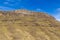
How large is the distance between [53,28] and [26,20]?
2796 cm

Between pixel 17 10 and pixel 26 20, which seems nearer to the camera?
pixel 26 20

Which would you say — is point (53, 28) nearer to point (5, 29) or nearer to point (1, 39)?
point (5, 29)

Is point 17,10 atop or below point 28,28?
atop

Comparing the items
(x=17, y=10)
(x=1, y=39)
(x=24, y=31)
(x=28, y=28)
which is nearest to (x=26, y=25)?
(x=28, y=28)

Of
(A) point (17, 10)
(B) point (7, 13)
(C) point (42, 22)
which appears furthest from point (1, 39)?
(A) point (17, 10)

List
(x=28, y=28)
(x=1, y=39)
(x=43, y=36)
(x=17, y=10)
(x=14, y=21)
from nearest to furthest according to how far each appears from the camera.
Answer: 1. (x=1, y=39)
2. (x=43, y=36)
3. (x=28, y=28)
4. (x=14, y=21)
5. (x=17, y=10)

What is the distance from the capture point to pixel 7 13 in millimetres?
172750

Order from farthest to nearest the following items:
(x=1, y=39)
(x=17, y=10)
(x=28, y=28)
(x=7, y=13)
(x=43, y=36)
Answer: (x=17, y=10) < (x=7, y=13) < (x=28, y=28) < (x=43, y=36) < (x=1, y=39)

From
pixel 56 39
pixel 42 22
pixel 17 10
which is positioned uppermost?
pixel 17 10

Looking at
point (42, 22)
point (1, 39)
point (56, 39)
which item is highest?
point (42, 22)

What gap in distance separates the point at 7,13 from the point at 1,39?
6984 centimetres

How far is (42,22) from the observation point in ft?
513

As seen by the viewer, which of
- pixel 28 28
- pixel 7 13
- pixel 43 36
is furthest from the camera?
pixel 7 13

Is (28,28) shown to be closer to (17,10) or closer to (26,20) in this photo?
(26,20)
